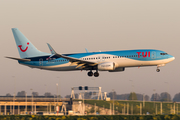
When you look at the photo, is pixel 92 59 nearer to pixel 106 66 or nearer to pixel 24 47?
pixel 106 66

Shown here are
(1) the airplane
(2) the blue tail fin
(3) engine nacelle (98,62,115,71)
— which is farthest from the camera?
(2) the blue tail fin

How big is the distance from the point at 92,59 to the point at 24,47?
21.3m

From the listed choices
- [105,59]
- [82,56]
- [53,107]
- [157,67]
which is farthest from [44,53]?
[53,107]

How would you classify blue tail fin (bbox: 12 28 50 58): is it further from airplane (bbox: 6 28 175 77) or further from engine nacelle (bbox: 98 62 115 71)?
engine nacelle (bbox: 98 62 115 71)

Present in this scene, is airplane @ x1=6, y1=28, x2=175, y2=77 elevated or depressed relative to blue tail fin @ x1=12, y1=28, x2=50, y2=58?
depressed

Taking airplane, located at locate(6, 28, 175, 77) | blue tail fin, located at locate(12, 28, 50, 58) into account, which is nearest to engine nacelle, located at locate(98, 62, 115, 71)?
airplane, located at locate(6, 28, 175, 77)

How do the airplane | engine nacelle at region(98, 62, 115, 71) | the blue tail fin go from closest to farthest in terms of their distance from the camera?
the airplane → engine nacelle at region(98, 62, 115, 71) → the blue tail fin

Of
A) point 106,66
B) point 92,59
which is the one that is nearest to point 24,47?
point 92,59

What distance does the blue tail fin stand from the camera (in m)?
78.9

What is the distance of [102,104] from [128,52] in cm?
5555

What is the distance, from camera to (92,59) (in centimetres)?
7075

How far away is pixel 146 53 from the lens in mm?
66250

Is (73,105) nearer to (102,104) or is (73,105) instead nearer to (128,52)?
(102,104)

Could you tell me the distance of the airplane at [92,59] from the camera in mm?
66438
